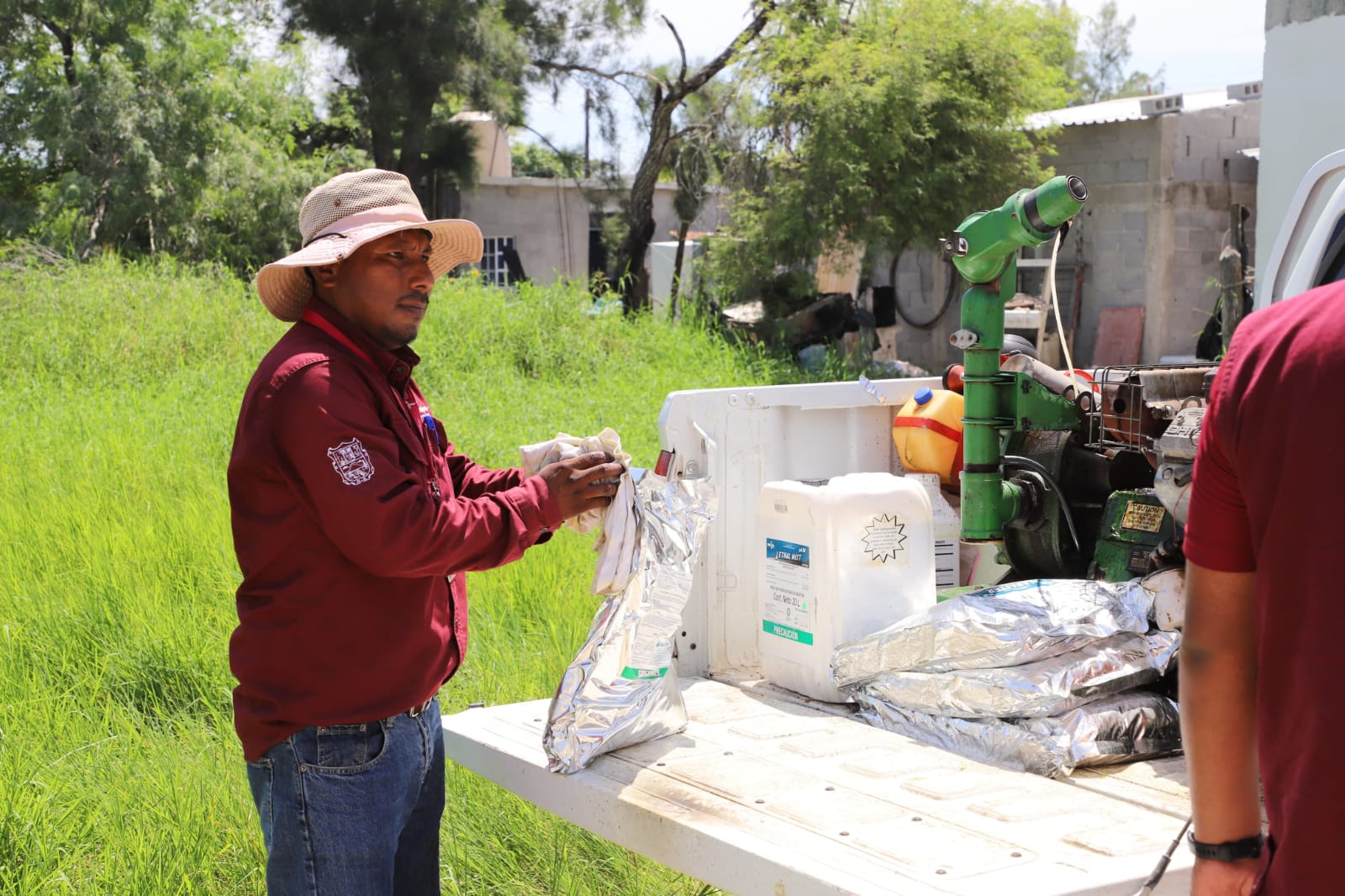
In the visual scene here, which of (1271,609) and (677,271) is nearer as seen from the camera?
(1271,609)

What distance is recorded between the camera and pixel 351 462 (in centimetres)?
232

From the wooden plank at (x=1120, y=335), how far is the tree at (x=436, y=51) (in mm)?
9524

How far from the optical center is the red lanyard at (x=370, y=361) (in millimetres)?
2512

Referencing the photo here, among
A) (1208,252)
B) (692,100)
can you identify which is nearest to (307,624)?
(1208,252)

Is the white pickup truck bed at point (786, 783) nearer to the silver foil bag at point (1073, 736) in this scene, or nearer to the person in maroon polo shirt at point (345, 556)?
the silver foil bag at point (1073, 736)

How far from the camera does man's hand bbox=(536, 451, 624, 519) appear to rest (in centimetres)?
271

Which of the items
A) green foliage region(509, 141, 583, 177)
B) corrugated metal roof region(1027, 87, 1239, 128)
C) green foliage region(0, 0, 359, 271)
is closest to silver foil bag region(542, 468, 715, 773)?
corrugated metal roof region(1027, 87, 1239, 128)

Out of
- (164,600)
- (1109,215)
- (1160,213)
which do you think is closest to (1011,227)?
(164,600)

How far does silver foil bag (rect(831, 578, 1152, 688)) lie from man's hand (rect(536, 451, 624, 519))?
956 millimetres

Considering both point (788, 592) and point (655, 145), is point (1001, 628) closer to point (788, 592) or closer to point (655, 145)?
point (788, 592)

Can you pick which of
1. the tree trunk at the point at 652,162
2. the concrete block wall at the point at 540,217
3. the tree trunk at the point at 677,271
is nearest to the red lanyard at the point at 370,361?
the tree trunk at the point at 677,271

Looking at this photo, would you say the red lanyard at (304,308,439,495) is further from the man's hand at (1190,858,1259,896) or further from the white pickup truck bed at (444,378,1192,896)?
the man's hand at (1190,858,1259,896)

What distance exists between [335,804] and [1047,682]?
1.72m

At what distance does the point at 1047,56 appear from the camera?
1659cm
